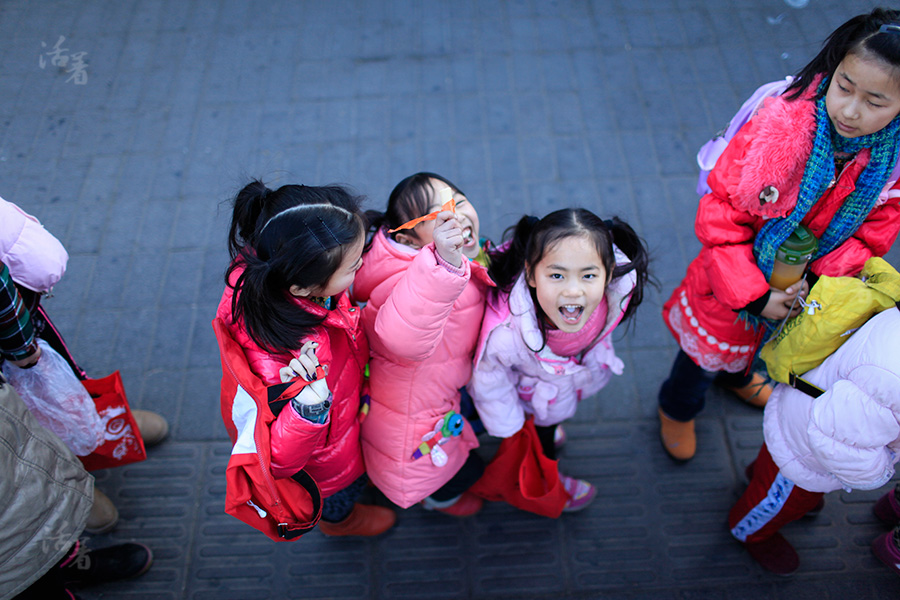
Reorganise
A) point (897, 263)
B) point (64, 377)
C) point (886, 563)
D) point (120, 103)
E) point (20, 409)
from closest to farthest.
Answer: point (20, 409)
point (64, 377)
point (886, 563)
point (897, 263)
point (120, 103)

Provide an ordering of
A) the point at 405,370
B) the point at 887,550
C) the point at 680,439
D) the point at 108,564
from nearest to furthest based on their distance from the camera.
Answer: the point at 405,370 < the point at 887,550 < the point at 108,564 < the point at 680,439

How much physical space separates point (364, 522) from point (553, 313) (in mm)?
1438

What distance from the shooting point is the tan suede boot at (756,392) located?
3072mm

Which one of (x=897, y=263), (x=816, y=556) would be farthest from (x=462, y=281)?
(x=897, y=263)

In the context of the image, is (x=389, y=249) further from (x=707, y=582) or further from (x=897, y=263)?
(x=897, y=263)

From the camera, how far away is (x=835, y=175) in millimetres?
1959

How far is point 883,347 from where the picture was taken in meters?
1.69

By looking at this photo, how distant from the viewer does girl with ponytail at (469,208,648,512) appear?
6.45ft

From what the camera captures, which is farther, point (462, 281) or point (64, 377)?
point (64, 377)

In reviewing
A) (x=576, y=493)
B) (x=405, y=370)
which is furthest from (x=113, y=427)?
(x=576, y=493)

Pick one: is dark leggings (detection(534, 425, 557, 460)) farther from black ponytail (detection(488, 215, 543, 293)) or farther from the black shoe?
the black shoe

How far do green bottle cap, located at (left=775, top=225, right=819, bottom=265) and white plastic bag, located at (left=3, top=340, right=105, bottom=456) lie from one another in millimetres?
2723

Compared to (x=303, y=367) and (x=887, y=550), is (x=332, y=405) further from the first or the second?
(x=887, y=550)

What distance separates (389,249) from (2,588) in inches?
65.9
